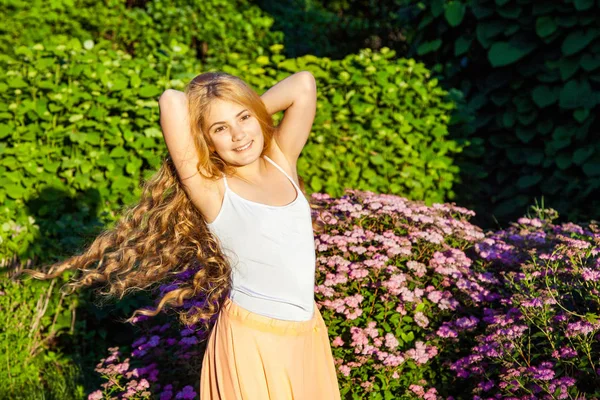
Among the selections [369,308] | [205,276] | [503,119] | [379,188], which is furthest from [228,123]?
[503,119]

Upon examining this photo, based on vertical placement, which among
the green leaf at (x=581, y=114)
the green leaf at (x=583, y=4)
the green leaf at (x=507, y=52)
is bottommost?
the green leaf at (x=581, y=114)

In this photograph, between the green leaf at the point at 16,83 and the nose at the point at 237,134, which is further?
the green leaf at the point at 16,83

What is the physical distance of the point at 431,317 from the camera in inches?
137

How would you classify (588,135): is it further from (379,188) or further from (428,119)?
(379,188)

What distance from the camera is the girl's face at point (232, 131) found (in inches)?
95.2

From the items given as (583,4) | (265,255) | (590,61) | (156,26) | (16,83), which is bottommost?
(265,255)

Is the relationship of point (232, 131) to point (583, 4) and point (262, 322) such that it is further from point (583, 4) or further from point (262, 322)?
point (583, 4)

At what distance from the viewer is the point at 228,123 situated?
2.43m

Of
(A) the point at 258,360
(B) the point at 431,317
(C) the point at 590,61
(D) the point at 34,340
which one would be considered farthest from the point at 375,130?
(A) the point at 258,360

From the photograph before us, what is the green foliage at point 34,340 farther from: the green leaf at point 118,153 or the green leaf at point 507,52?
the green leaf at point 507,52

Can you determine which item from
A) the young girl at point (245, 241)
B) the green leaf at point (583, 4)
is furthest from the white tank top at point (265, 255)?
the green leaf at point (583, 4)

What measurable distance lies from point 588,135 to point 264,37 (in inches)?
163

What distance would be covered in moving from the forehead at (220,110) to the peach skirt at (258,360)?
1.93 feet

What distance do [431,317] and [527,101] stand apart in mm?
2845
